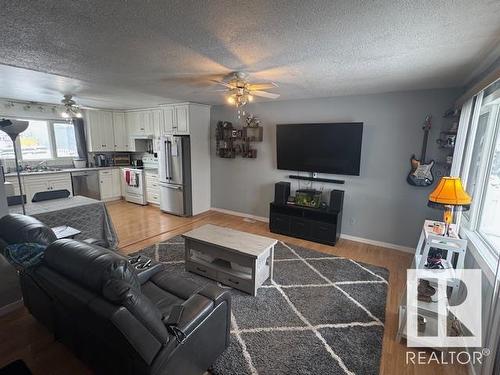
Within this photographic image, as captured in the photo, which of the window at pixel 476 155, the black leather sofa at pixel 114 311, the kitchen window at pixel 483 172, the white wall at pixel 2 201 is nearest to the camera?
the black leather sofa at pixel 114 311

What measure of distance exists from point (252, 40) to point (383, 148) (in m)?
2.79

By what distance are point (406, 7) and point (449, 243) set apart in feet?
6.43

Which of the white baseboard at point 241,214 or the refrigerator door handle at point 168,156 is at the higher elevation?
the refrigerator door handle at point 168,156

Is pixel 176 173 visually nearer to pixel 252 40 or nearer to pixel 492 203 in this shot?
pixel 252 40

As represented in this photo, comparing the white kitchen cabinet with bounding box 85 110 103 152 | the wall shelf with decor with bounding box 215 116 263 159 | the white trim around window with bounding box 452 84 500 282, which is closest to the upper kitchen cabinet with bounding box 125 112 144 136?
the white kitchen cabinet with bounding box 85 110 103 152

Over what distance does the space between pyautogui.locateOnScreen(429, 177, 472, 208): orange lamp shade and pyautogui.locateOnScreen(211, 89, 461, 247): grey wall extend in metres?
1.42

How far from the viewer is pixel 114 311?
1161 mm

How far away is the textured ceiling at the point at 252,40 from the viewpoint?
53.7 inches

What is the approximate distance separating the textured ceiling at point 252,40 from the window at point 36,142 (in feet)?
9.44

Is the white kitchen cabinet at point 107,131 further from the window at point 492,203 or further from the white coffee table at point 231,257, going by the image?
the window at point 492,203

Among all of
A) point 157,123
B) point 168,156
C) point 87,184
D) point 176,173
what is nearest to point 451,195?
point 176,173

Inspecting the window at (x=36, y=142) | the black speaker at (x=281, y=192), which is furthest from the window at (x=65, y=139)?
the black speaker at (x=281, y=192)

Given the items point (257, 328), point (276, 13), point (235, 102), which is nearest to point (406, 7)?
point (276, 13)

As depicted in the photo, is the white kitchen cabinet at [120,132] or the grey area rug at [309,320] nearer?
the grey area rug at [309,320]
